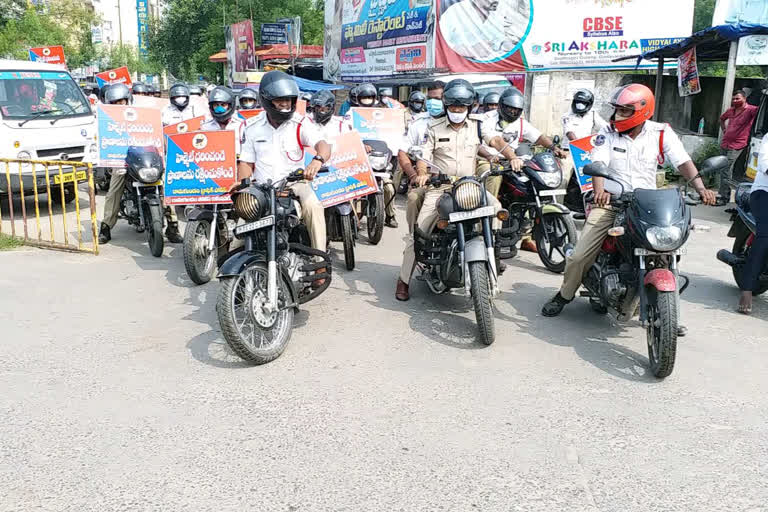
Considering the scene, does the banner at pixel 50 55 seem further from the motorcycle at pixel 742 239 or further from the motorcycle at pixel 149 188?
the motorcycle at pixel 742 239

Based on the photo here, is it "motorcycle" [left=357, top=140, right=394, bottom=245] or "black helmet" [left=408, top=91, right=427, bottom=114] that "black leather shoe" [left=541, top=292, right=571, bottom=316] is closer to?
"motorcycle" [left=357, top=140, right=394, bottom=245]

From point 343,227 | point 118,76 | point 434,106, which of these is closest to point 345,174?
point 343,227

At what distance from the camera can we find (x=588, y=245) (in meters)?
5.28

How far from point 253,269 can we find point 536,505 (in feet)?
7.52

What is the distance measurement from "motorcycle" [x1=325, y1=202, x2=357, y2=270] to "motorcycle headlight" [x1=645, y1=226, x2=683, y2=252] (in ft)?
10.8

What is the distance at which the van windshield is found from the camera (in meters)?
10.6

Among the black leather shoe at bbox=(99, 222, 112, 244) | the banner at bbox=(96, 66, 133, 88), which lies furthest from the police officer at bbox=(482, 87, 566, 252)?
the banner at bbox=(96, 66, 133, 88)

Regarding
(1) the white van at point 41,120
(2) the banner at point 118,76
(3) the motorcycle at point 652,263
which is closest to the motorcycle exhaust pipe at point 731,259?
(3) the motorcycle at point 652,263

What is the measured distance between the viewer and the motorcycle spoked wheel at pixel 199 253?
21.3 ft

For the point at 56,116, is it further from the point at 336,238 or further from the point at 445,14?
the point at 445,14

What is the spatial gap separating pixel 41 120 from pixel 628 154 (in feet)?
28.0

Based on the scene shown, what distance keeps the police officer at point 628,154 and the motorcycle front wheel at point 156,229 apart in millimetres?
4359

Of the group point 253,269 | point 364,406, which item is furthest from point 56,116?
point 364,406

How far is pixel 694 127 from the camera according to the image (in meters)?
17.4
